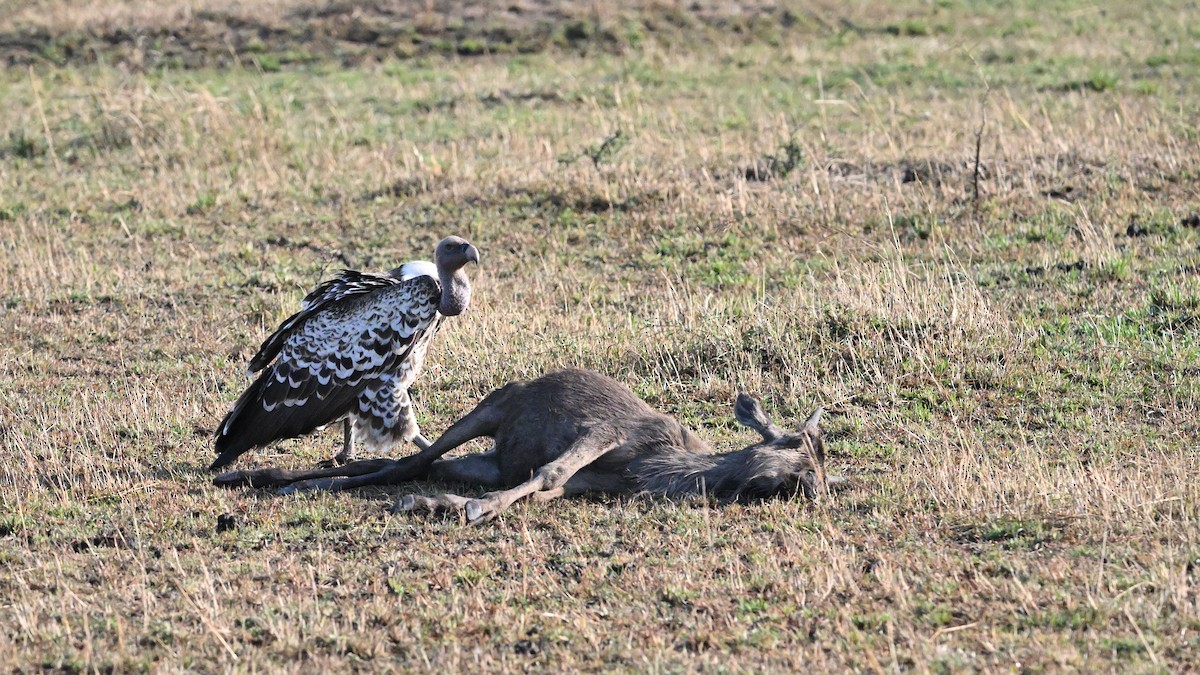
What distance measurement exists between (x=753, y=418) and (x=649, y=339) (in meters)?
2.54

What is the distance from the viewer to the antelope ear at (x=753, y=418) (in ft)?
22.8

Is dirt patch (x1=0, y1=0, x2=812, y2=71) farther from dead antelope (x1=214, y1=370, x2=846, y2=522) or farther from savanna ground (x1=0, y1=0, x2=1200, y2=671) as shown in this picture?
dead antelope (x1=214, y1=370, x2=846, y2=522)

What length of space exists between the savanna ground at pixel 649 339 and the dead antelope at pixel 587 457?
17 cm

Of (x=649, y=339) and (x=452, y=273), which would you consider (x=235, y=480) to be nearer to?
(x=452, y=273)

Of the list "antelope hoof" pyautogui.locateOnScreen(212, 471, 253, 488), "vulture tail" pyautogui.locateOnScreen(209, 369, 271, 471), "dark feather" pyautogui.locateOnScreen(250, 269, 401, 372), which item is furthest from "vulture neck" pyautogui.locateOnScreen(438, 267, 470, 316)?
"antelope hoof" pyautogui.locateOnScreen(212, 471, 253, 488)

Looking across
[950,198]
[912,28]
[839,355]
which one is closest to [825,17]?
[912,28]

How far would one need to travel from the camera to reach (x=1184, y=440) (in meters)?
7.38

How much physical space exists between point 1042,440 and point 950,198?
5571 mm

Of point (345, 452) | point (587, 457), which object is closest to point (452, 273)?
point (345, 452)

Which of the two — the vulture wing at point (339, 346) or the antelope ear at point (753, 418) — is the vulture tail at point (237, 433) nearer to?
the vulture wing at point (339, 346)

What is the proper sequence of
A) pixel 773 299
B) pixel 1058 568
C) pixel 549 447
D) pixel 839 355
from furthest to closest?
1. pixel 773 299
2. pixel 839 355
3. pixel 549 447
4. pixel 1058 568

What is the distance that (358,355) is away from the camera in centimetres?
768

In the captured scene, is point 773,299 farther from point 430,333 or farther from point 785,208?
point 430,333

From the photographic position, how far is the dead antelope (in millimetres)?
6699
